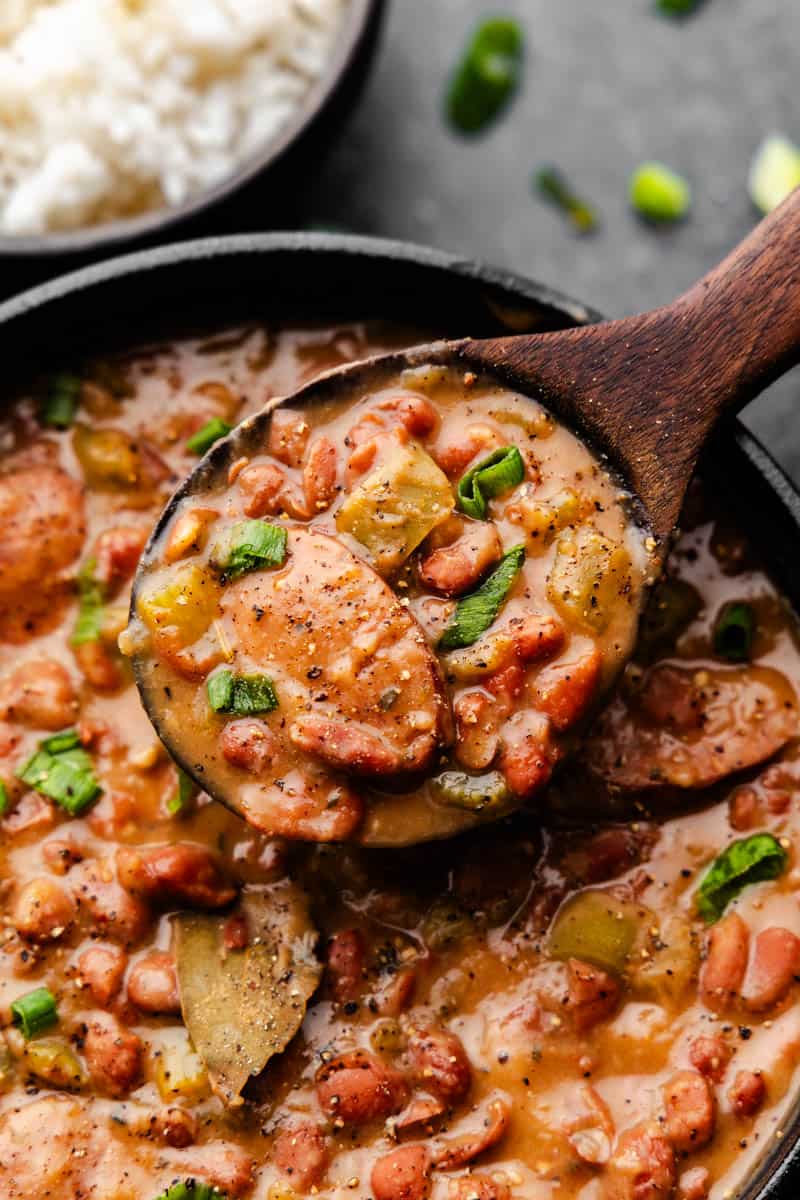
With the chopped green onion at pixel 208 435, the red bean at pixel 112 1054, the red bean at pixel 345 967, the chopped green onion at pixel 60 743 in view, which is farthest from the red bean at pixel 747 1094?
the chopped green onion at pixel 208 435

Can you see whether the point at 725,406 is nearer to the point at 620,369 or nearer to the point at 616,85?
the point at 620,369

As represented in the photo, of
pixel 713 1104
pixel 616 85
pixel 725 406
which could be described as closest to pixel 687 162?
pixel 616 85

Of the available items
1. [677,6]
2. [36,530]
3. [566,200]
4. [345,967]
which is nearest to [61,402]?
[36,530]

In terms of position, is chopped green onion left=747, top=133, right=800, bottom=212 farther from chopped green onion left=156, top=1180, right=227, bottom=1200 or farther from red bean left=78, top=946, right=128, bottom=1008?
chopped green onion left=156, top=1180, right=227, bottom=1200

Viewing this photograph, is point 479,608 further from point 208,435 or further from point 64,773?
point 64,773

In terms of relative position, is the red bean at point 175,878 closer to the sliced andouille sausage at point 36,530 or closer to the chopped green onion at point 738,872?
the sliced andouille sausage at point 36,530

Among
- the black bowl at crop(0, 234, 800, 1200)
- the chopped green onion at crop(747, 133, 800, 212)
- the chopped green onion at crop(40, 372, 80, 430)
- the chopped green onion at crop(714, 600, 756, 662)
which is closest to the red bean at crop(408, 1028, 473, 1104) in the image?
the chopped green onion at crop(714, 600, 756, 662)

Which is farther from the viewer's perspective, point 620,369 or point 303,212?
point 303,212
